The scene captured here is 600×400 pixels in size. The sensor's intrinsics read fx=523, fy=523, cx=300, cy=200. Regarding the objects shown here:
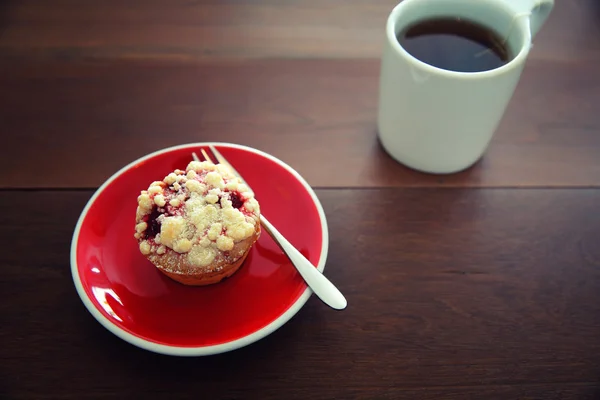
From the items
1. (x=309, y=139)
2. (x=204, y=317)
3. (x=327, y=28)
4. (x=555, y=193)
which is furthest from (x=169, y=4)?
(x=555, y=193)

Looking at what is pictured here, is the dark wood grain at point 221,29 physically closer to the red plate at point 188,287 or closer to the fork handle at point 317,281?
the red plate at point 188,287

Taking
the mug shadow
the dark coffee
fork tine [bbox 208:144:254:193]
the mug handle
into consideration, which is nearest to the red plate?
fork tine [bbox 208:144:254:193]

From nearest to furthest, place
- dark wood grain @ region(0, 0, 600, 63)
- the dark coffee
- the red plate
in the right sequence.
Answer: the red plate
the dark coffee
dark wood grain @ region(0, 0, 600, 63)

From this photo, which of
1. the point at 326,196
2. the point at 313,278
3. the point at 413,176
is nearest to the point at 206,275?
the point at 313,278

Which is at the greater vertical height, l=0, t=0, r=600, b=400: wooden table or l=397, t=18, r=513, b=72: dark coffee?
l=397, t=18, r=513, b=72: dark coffee

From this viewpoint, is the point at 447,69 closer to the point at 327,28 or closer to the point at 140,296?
the point at 327,28

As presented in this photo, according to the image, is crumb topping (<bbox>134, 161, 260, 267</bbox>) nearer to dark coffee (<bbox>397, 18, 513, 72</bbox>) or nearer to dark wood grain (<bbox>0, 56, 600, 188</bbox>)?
dark wood grain (<bbox>0, 56, 600, 188</bbox>)
